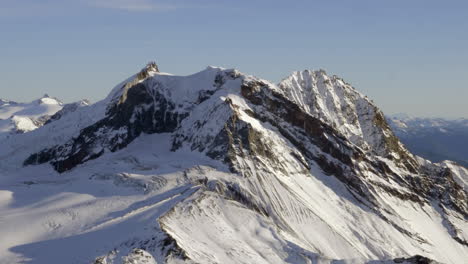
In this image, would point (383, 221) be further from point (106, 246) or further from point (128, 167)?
point (106, 246)

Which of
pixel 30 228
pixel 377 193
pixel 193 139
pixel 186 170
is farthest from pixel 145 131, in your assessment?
pixel 377 193

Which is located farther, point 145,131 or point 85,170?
point 145,131

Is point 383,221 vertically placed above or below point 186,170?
below

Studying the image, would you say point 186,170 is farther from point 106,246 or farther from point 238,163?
point 106,246

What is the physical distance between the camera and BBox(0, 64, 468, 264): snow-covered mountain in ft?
376

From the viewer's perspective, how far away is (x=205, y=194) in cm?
13900

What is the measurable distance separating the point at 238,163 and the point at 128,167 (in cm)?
3483

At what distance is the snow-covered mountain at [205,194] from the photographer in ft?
376

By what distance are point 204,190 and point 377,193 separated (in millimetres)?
77227

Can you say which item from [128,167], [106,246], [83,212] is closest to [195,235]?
[106,246]

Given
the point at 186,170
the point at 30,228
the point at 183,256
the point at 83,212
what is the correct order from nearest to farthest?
the point at 183,256, the point at 30,228, the point at 83,212, the point at 186,170

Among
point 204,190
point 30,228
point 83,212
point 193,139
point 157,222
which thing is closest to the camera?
point 157,222

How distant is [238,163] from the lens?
6412 inches

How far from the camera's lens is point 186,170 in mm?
159000
